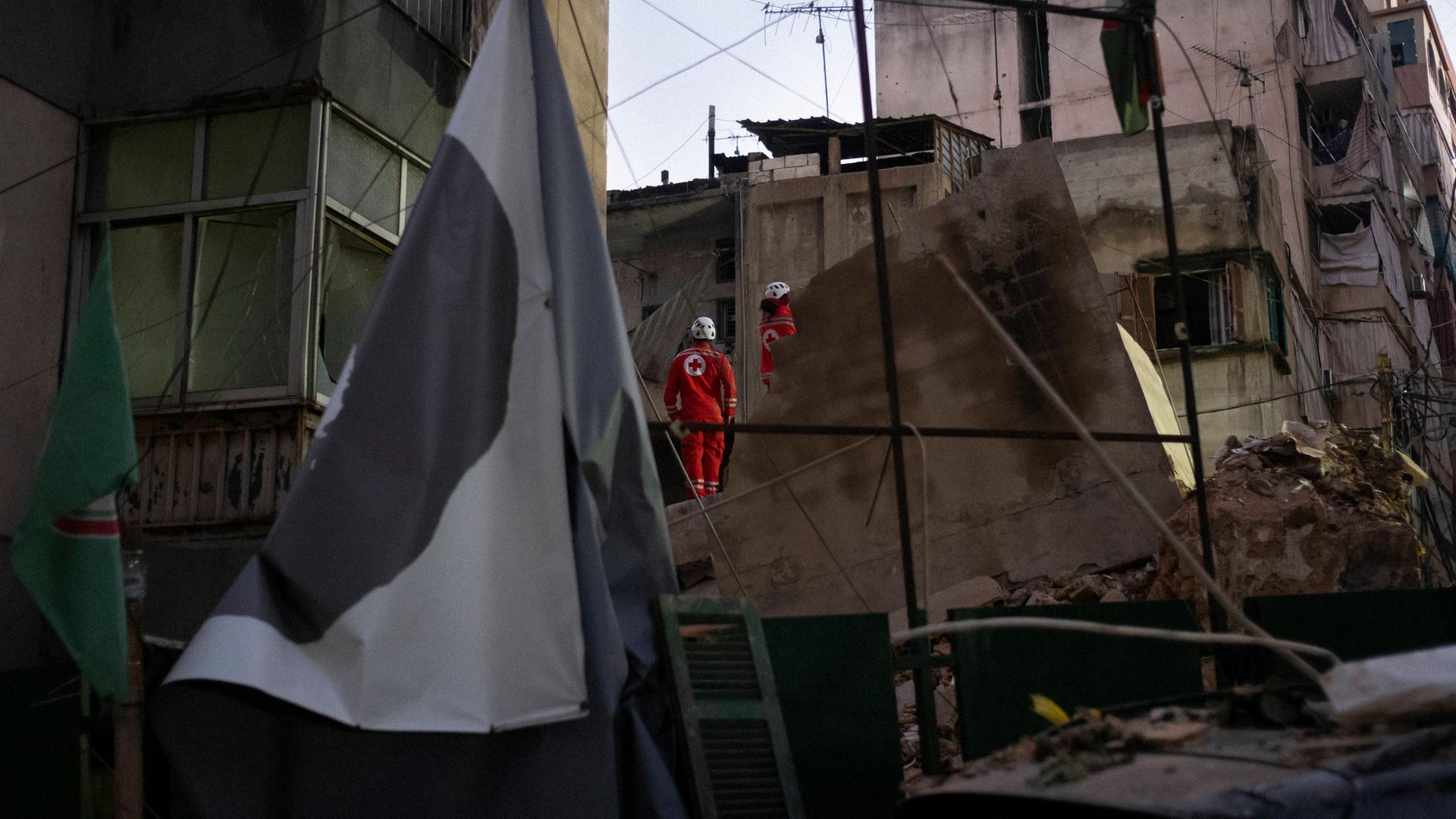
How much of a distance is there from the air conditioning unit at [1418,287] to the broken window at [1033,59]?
9412 mm

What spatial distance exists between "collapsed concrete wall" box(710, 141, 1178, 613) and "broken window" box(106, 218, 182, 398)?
12.8ft

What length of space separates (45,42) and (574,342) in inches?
215

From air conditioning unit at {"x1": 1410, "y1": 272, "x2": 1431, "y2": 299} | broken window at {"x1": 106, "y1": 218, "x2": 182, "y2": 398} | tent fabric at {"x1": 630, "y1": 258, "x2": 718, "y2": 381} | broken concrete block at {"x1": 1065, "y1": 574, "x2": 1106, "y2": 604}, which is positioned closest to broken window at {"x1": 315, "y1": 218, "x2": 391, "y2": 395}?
broken window at {"x1": 106, "y1": 218, "x2": 182, "y2": 398}

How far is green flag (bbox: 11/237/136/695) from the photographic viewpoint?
463 cm

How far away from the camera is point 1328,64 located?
2892 cm

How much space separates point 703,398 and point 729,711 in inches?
286

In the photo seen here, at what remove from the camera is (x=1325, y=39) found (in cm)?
2938

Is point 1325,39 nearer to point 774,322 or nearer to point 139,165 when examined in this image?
point 774,322

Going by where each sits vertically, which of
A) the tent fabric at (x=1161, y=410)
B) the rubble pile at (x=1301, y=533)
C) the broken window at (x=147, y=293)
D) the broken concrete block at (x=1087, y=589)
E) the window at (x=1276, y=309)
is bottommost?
the broken concrete block at (x=1087, y=589)

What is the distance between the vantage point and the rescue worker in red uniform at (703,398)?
12.1 meters

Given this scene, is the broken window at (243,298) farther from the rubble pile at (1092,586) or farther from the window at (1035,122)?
the window at (1035,122)

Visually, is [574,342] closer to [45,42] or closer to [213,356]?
[213,356]

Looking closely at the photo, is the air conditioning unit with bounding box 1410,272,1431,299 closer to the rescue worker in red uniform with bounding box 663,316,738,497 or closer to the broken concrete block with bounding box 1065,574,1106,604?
the rescue worker in red uniform with bounding box 663,316,738,497

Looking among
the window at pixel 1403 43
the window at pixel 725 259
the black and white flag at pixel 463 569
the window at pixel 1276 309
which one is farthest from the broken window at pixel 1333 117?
the black and white flag at pixel 463 569
